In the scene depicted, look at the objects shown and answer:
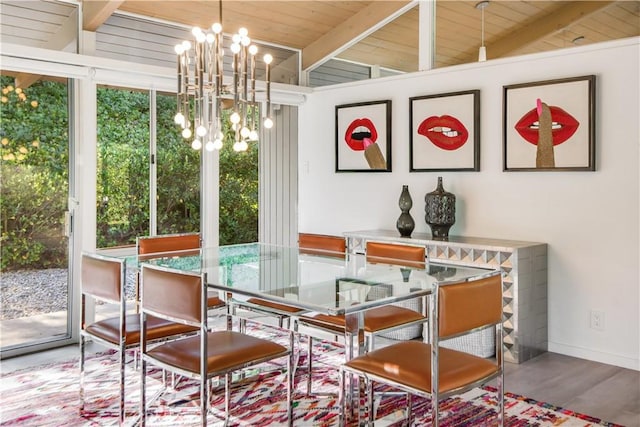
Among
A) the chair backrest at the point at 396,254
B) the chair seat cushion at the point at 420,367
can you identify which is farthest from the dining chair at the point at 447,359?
the chair backrest at the point at 396,254

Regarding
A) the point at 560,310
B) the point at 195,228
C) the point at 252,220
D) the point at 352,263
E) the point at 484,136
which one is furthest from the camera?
the point at 252,220

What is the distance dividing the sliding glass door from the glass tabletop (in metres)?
1.15

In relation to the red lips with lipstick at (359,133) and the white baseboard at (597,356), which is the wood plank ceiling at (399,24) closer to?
the red lips with lipstick at (359,133)

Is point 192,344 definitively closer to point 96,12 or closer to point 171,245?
point 171,245

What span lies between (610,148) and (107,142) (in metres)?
3.54

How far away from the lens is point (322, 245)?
154 inches

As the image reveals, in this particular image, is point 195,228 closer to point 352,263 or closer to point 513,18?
point 352,263

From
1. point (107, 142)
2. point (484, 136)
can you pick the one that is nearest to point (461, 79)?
point (484, 136)

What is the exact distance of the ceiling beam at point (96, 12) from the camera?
4.03 m

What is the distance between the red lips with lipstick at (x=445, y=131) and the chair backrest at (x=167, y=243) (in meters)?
2.02

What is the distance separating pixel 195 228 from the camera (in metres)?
5.09

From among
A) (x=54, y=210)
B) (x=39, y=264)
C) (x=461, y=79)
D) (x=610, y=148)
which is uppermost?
(x=461, y=79)

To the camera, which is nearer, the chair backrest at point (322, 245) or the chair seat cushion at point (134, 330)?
the chair seat cushion at point (134, 330)

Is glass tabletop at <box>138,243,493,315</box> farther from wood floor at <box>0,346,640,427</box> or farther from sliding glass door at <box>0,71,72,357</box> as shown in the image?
sliding glass door at <box>0,71,72,357</box>
